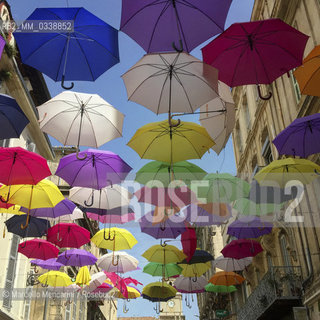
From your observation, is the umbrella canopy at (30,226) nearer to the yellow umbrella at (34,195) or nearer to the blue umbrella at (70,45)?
the yellow umbrella at (34,195)

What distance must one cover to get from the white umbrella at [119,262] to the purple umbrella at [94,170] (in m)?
6.73

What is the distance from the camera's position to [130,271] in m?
16.5

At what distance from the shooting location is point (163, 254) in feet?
50.5

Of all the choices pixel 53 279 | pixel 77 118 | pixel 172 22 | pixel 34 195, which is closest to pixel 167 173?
pixel 77 118

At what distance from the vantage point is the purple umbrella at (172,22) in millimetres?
6531

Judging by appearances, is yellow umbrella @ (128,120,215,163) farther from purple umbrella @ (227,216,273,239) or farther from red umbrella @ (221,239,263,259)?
red umbrella @ (221,239,263,259)

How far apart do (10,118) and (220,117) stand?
4338mm

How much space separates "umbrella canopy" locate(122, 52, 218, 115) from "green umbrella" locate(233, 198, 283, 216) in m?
5.00

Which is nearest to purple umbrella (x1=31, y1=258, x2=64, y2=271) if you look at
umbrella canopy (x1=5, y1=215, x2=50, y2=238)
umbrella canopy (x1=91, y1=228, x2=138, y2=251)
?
umbrella canopy (x1=91, y1=228, x2=138, y2=251)

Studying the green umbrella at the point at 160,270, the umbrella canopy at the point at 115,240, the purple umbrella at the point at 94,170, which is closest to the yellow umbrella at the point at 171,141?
the purple umbrella at the point at 94,170

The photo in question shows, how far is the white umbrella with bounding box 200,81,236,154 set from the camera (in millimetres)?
8742

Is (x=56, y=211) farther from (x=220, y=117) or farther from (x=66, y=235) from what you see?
(x=220, y=117)

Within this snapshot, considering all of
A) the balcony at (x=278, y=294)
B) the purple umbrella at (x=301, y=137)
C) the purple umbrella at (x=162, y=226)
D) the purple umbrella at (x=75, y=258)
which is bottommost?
the balcony at (x=278, y=294)

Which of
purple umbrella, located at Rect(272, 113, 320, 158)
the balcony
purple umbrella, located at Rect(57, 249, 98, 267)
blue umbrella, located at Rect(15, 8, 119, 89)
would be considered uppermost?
blue umbrella, located at Rect(15, 8, 119, 89)
